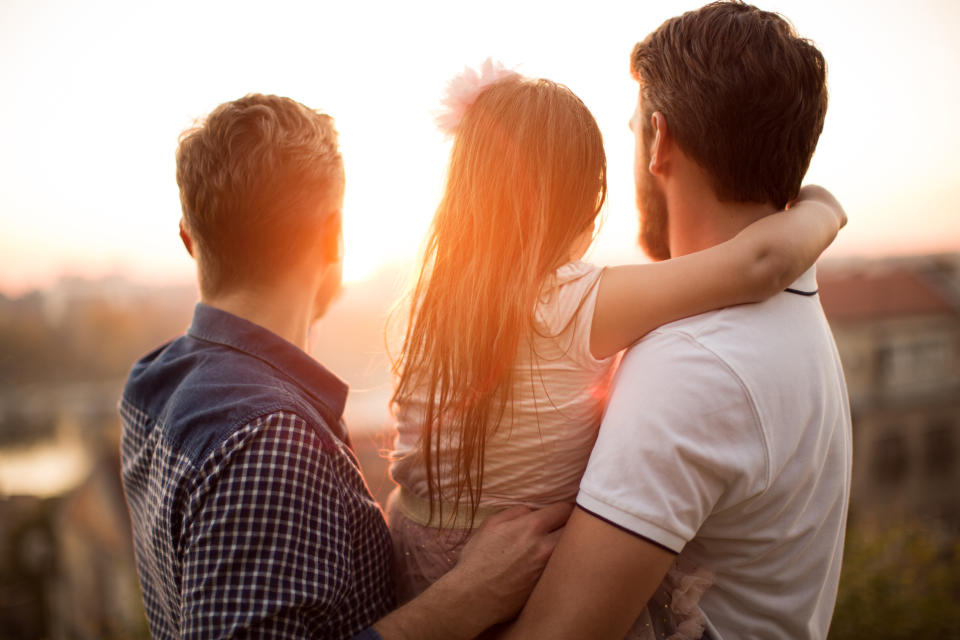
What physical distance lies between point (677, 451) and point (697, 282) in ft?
1.13

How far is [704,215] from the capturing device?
1.42 meters

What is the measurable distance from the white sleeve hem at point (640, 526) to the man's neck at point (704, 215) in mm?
687

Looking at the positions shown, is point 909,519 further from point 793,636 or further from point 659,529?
point 659,529

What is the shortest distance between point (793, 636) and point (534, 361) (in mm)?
863

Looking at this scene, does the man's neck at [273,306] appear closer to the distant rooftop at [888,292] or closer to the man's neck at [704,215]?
the man's neck at [704,215]

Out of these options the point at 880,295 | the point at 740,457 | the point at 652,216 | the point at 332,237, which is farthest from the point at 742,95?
the point at 880,295

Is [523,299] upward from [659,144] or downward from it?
downward

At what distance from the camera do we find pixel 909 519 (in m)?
5.31

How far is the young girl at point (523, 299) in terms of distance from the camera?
3.96 ft

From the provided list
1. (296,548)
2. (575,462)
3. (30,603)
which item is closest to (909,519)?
(575,462)

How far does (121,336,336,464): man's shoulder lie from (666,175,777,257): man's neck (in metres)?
1.01

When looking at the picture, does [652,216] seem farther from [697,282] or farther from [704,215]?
[697,282]

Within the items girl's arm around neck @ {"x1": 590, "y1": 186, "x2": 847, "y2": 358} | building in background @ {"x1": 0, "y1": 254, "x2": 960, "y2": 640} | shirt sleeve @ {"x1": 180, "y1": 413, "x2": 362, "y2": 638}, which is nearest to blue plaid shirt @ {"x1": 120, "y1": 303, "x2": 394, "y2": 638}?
shirt sleeve @ {"x1": 180, "y1": 413, "x2": 362, "y2": 638}

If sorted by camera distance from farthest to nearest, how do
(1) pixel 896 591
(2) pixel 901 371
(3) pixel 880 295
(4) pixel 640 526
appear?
(2) pixel 901 371 < (3) pixel 880 295 < (1) pixel 896 591 < (4) pixel 640 526
